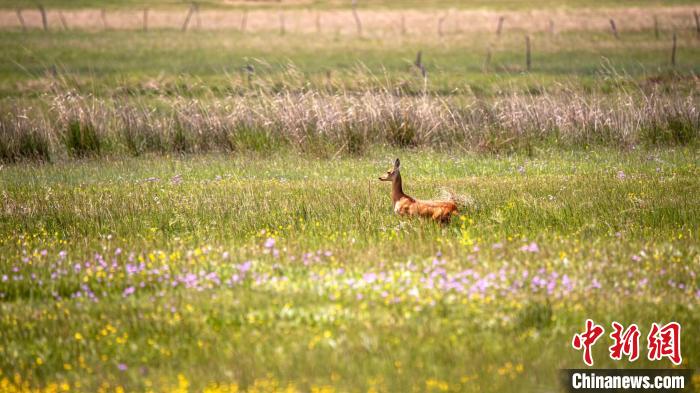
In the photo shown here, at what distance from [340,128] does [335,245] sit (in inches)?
408

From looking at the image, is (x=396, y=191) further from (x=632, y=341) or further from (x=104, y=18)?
(x=104, y=18)

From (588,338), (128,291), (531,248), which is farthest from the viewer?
(531,248)

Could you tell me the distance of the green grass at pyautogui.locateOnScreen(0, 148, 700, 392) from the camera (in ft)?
23.4

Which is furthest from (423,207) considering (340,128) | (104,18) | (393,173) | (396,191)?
(104,18)

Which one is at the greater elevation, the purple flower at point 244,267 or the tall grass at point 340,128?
the purple flower at point 244,267

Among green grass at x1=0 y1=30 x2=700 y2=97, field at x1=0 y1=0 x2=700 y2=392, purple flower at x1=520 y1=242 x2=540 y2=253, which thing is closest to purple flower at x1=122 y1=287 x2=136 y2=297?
field at x1=0 y1=0 x2=700 y2=392

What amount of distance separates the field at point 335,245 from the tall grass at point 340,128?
59mm

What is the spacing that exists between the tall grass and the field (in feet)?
0.19

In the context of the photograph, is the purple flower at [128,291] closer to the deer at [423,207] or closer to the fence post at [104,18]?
the deer at [423,207]

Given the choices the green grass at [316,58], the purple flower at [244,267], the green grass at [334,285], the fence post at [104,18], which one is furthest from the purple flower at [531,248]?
the fence post at [104,18]

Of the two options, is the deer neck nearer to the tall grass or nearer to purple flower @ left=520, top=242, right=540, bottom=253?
purple flower @ left=520, top=242, right=540, bottom=253

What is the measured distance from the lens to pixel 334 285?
28.6ft

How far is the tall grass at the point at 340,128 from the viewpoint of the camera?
20516 mm

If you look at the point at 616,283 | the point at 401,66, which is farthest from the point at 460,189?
the point at 401,66
